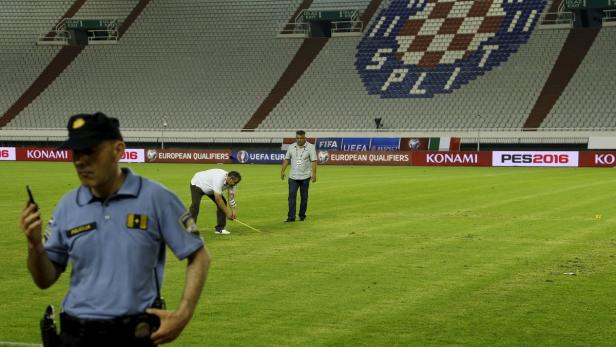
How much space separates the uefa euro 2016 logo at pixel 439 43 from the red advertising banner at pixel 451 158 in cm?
702

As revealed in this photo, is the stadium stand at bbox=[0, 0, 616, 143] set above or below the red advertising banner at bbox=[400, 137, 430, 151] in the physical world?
above

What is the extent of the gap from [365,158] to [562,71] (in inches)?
523

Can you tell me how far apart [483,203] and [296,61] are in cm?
4124

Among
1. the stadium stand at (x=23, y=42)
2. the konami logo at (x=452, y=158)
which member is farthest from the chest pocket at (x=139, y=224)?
the stadium stand at (x=23, y=42)

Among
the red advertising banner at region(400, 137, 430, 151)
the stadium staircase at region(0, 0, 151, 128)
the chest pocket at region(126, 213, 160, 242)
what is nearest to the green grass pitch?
the chest pocket at region(126, 213, 160, 242)

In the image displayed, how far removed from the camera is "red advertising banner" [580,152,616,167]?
2106 inches

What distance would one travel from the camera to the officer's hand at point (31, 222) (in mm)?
4863

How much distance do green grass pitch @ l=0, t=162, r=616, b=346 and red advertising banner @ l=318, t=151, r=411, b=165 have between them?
2870 centimetres

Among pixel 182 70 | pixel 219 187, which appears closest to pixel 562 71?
pixel 182 70

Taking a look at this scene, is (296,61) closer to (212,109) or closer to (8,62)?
(212,109)

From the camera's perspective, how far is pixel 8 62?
7275 centimetres

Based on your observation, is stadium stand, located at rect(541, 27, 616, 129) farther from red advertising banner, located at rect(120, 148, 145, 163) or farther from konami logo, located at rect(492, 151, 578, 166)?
red advertising banner, located at rect(120, 148, 145, 163)

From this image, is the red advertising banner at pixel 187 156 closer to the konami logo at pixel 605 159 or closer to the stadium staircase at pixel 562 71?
the stadium staircase at pixel 562 71

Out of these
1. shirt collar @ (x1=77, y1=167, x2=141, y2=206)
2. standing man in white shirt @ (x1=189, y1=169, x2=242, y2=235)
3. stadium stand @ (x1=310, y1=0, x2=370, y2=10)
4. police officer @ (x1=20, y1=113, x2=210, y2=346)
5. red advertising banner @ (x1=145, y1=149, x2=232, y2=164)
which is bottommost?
police officer @ (x1=20, y1=113, x2=210, y2=346)
